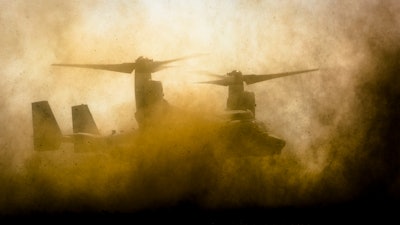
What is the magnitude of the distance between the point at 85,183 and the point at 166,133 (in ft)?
21.6

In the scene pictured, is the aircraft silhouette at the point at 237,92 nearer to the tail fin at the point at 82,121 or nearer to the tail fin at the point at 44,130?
the tail fin at the point at 82,121

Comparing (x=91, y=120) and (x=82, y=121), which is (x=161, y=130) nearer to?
(x=91, y=120)

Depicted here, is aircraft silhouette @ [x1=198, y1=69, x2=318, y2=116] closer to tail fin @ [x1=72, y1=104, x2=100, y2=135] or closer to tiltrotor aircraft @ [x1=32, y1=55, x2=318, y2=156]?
tiltrotor aircraft @ [x1=32, y1=55, x2=318, y2=156]

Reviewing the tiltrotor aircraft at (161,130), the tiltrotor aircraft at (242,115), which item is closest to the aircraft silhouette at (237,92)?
the tiltrotor aircraft at (242,115)

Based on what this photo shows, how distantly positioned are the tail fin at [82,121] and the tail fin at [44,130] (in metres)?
0.94

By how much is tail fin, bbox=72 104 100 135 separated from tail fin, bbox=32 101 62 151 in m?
0.94

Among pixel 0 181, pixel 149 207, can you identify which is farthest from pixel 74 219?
pixel 0 181

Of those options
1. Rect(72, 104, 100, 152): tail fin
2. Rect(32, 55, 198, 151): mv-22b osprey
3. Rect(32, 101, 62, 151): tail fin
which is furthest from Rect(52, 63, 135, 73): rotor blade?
Rect(32, 101, 62, 151): tail fin

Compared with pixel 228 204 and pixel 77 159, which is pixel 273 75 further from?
pixel 77 159

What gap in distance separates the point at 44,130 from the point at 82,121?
185cm

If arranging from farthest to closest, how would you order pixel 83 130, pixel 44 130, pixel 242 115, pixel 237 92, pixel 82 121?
pixel 237 92 < pixel 82 121 < pixel 83 130 < pixel 44 130 < pixel 242 115

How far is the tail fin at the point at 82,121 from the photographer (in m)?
22.0

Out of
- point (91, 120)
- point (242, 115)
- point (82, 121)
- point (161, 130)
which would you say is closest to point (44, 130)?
point (82, 121)

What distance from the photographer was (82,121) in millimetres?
22078
